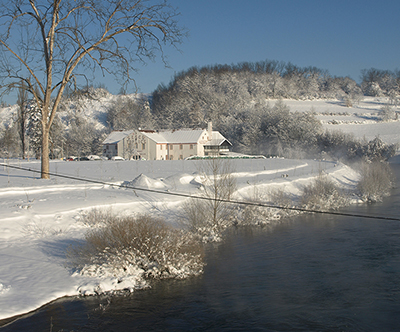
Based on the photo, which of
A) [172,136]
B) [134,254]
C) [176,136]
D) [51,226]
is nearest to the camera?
[134,254]

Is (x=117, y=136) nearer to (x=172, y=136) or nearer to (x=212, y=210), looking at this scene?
(x=172, y=136)

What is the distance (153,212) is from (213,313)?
9721 mm

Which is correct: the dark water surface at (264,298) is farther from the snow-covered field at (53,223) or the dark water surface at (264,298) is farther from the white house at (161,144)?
the white house at (161,144)

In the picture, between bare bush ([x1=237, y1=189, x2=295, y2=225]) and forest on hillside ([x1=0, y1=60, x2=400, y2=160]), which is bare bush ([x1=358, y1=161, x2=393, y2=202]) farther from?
forest on hillside ([x1=0, y1=60, x2=400, y2=160])

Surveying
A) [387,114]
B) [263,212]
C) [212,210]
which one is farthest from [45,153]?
[387,114]

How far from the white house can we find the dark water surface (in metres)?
54.4

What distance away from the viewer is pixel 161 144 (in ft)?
233

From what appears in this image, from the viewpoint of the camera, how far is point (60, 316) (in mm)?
9320

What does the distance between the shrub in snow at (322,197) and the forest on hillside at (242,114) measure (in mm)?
15299

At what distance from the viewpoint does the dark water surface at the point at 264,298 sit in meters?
9.02

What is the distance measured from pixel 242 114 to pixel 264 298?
82.2m

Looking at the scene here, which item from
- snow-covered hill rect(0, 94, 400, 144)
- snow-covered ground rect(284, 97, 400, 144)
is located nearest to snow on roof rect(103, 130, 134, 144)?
snow-covered hill rect(0, 94, 400, 144)

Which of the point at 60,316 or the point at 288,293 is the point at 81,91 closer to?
the point at 60,316

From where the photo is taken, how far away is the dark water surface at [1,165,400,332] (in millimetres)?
9023
